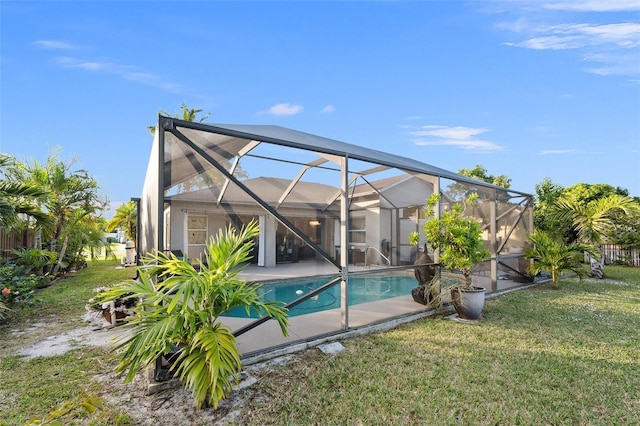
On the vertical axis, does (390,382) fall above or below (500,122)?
below

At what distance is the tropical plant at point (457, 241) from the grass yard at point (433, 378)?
111cm

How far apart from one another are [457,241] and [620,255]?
15.3m

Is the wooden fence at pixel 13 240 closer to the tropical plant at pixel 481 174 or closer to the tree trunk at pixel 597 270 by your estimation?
the tree trunk at pixel 597 270

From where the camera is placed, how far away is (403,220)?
9.81 m

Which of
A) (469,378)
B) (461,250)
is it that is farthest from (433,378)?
(461,250)

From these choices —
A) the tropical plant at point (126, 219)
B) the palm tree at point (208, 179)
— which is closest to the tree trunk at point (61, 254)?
the tropical plant at point (126, 219)

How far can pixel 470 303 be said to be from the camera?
5.71 m

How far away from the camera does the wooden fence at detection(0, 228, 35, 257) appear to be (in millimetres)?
10015

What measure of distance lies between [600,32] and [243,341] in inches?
495

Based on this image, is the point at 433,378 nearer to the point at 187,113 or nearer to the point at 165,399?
the point at 165,399

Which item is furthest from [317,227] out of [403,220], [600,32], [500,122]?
[500,122]

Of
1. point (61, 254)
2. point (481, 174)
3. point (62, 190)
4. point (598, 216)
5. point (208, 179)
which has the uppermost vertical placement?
point (481, 174)

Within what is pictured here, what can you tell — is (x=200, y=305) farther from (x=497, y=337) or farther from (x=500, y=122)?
(x=500, y=122)

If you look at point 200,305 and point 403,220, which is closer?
point 200,305
